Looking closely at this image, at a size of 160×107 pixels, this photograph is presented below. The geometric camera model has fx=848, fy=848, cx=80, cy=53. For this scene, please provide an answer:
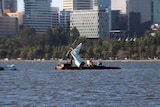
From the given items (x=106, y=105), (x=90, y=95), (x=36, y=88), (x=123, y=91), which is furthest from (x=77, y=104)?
(x=36, y=88)

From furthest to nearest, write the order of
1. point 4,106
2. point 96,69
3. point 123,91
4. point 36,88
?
point 96,69
point 36,88
point 123,91
point 4,106

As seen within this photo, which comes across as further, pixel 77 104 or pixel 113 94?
pixel 113 94

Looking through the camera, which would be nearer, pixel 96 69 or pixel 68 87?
pixel 68 87

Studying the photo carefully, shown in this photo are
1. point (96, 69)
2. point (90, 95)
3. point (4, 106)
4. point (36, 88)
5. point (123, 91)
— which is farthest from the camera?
point (96, 69)

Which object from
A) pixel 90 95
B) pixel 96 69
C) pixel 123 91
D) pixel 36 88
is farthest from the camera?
pixel 96 69

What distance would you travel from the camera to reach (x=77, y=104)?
58469mm

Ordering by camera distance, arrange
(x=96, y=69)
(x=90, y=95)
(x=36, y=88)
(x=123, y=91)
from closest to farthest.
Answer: (x=90, y=95) < (x=123, y=91) < (x=36, y=88) < (x=96, y=69)

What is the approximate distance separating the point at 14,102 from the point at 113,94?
1017 centimetres

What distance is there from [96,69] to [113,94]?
6613 cm

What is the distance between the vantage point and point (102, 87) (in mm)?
77000

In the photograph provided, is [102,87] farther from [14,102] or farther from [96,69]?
[96,69]

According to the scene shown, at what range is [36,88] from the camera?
75.9 metres

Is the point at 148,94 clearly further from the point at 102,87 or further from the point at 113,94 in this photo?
the point at 102,87

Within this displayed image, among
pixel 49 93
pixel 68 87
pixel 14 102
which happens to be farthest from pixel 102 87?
pixel 14 102
